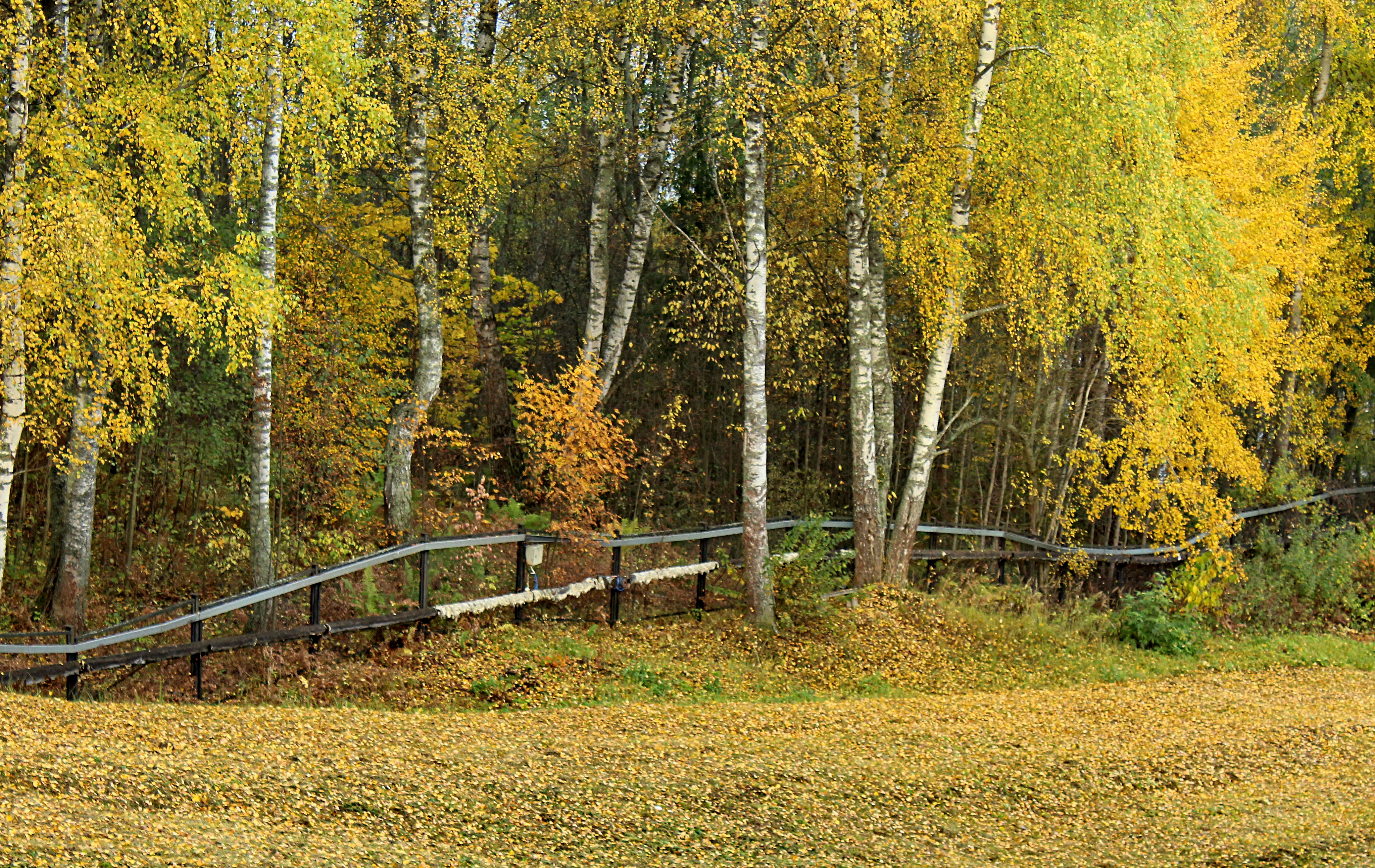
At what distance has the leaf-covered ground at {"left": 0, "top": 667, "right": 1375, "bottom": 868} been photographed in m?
6.61

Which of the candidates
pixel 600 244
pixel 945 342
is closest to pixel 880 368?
pixel 945 342

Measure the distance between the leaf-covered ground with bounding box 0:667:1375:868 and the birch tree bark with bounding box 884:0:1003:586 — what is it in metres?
3.70

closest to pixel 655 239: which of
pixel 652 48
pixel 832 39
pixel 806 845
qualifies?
pixel 652 48

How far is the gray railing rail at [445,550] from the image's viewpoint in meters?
9.63

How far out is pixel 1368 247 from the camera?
79.7ft

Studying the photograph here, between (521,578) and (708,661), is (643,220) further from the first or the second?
(708,661)

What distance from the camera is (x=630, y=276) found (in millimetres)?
17062

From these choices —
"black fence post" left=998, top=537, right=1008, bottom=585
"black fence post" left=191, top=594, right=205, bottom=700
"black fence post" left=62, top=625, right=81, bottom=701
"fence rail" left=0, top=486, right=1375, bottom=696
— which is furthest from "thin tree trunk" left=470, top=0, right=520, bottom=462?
"black fence post" left=62, top=625, right=81, bottom=701

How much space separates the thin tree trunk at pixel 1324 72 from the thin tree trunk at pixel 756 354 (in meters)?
14.4

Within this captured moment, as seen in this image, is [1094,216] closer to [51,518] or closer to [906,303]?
[906,303]

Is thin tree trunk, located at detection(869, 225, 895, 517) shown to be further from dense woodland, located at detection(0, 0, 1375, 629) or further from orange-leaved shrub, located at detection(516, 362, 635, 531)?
orange-leaved shrub, located at detection(516, 362, 635, 531)

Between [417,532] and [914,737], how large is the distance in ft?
23.1

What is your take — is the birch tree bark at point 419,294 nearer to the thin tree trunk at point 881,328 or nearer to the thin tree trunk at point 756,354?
the thin tree trunk at point 756,354

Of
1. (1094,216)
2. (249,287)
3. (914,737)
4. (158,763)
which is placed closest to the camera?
(158,763)
